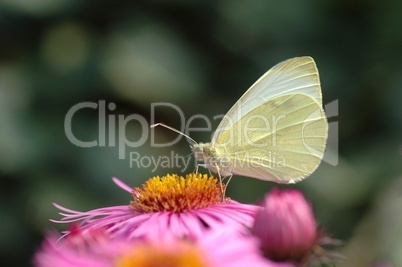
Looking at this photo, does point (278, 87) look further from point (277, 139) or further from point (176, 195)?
point (176, 195)

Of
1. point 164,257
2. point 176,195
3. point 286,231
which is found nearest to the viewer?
point 164,257

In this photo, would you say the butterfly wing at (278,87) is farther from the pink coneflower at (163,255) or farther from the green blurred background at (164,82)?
the pink coneflower at (163,255)

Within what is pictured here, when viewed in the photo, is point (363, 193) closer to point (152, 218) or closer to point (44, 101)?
point (44, 101)

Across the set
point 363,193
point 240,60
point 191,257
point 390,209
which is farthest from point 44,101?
point 191,257

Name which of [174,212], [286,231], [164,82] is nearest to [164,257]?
[286,231]

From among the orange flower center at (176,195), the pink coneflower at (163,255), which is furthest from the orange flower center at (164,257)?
the orange flower center at (176,195)
